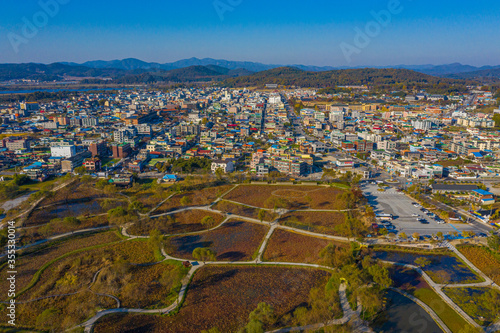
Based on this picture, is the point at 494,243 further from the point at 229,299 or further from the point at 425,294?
the point at 229,299

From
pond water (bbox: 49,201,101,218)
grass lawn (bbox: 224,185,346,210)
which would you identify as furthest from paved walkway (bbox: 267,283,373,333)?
pond water (bbox: 49,201,101,218)

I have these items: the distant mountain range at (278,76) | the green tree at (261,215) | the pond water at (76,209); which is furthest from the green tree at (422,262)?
the distant mountain range at (278,76)

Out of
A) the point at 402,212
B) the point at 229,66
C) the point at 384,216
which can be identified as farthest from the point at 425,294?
the point at 229,66

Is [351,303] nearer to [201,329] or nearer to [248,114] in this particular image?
[201,329]

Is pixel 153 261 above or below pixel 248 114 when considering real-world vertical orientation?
below

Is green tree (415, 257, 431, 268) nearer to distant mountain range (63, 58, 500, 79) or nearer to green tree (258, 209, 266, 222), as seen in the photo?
green tree (258, 209, 266, 222)

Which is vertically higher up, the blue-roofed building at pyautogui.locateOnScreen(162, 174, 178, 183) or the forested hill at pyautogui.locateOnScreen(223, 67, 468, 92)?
the forested hill at pyautogui.locateOnScreen(223, 67, 468, 92)

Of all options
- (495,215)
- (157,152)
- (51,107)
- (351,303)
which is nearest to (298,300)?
(351,303)
